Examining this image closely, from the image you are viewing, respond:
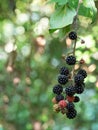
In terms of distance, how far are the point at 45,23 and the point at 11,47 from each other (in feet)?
1.02

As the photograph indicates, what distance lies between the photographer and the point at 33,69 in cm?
430

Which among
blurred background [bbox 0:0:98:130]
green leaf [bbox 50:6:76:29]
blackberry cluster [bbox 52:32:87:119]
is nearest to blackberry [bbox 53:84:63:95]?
blackberry cluster [bbox 52:32:87:119]

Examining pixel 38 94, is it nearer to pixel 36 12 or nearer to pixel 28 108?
pixel 28 108

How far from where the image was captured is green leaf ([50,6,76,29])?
1.79 meters

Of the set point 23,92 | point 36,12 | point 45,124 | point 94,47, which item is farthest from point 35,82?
point 94,47

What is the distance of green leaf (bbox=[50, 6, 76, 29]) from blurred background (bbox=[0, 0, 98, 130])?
1138 millimetres

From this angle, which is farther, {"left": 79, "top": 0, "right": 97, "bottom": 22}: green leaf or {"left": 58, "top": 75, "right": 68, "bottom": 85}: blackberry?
{"left": 79, "top": 0, "right": 97, "bottom": 22}: green leaf

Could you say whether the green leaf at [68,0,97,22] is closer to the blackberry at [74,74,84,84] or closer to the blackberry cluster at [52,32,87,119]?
the blackberry cluster at [52,32,87,119]

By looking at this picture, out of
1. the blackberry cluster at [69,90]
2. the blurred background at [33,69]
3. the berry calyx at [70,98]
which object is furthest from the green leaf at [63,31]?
the blurred background at [33,69]

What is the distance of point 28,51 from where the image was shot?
157 inches

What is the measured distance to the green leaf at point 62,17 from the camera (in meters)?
1.79

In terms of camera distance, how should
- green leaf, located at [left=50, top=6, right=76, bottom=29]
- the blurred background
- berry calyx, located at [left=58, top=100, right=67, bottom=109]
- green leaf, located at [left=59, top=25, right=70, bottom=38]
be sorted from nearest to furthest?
berry calyx, located at [left=58, top=100, right=67, bottom=109], green leaf, located at [left=50, top=6, right=76, bottom=29], green leaf, located at [left=59, top=25, right=70, bottom=38], the blurred background

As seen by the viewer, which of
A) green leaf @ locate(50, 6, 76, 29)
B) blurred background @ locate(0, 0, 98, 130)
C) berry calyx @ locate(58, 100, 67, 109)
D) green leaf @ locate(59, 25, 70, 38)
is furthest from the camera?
blurred background @ locate(0, 0, 98, 130)

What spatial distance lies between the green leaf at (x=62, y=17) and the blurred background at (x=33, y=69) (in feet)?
3.73
